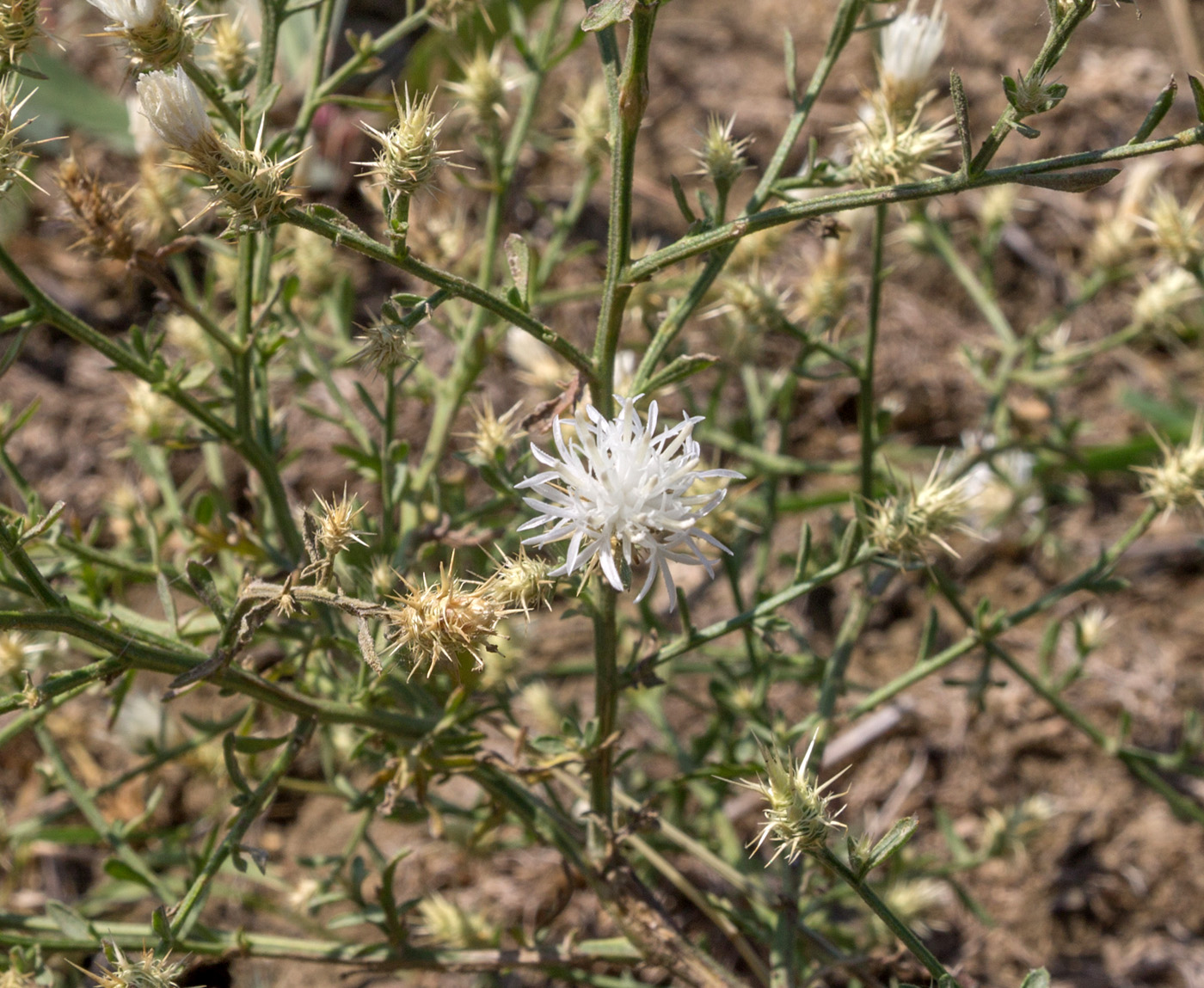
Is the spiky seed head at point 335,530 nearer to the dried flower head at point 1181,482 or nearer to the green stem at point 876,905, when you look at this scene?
the green stem at point 876,905

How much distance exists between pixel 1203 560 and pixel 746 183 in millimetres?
1887

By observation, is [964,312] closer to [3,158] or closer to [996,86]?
[996,86]

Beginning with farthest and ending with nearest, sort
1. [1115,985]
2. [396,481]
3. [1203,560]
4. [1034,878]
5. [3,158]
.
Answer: [1203,560] < [1034,878] < [1115,985] < [396,481] < [3,158]

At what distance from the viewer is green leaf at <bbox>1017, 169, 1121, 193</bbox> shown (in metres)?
1.13

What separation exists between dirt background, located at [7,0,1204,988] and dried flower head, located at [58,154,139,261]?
0.41m

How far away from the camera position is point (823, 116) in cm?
372

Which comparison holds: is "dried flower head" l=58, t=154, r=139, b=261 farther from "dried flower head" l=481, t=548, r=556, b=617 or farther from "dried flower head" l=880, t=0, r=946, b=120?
"dried flower head" l=880, t=0, r=946, b=120

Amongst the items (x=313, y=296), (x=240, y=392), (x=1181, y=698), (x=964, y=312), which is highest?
(x=240, y=392)

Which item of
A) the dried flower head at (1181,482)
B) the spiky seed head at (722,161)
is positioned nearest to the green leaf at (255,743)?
the spiky seed head at (722,161)

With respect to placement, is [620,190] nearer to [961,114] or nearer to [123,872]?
[961,114]

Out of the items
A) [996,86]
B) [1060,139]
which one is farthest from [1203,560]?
[996,86]

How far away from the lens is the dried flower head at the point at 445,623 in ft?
→ 3.89

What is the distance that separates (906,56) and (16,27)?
1.32 m

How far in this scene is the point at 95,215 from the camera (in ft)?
5.17
